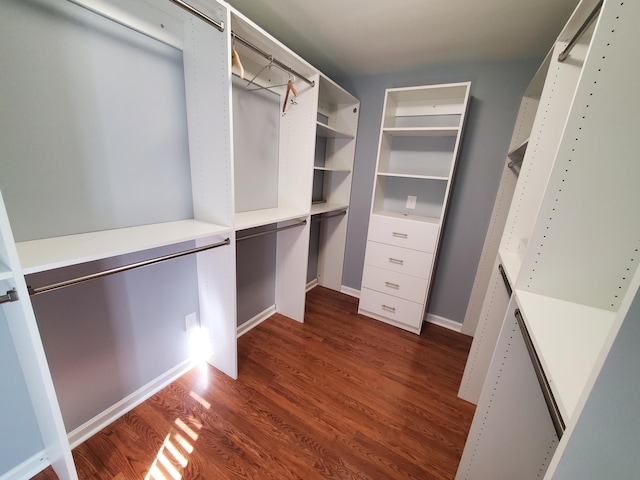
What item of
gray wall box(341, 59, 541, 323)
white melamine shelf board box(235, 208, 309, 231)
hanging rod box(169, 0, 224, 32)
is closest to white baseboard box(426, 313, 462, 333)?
gray wall box(341, 59, 541, 323)

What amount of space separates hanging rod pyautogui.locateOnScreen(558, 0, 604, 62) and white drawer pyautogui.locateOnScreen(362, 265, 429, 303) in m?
1.61

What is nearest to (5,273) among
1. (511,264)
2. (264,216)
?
(264,216)

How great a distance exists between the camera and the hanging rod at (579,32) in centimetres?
84

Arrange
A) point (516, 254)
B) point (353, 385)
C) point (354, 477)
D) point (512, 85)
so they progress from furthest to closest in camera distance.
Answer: point (512, 85)
point (353, 385)
point (516, 254)
point (354, 477)

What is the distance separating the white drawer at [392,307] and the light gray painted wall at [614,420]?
1.87m

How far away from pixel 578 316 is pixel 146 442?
1946 millimetres

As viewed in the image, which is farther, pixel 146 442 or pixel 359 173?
pixel 359 173

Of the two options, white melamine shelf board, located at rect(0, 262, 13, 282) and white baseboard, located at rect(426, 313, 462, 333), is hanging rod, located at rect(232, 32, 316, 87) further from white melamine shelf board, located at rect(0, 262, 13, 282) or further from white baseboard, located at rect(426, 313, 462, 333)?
white baseboard, located at rect(426, 313, 462, 333)

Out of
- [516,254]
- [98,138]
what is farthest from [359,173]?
[98,138]

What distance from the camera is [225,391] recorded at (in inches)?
62.9

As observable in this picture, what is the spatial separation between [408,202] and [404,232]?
16.6 inches

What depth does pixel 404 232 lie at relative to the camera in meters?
2.21

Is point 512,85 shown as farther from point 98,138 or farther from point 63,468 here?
point 63,468

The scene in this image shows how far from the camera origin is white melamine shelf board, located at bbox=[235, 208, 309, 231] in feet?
5.04
